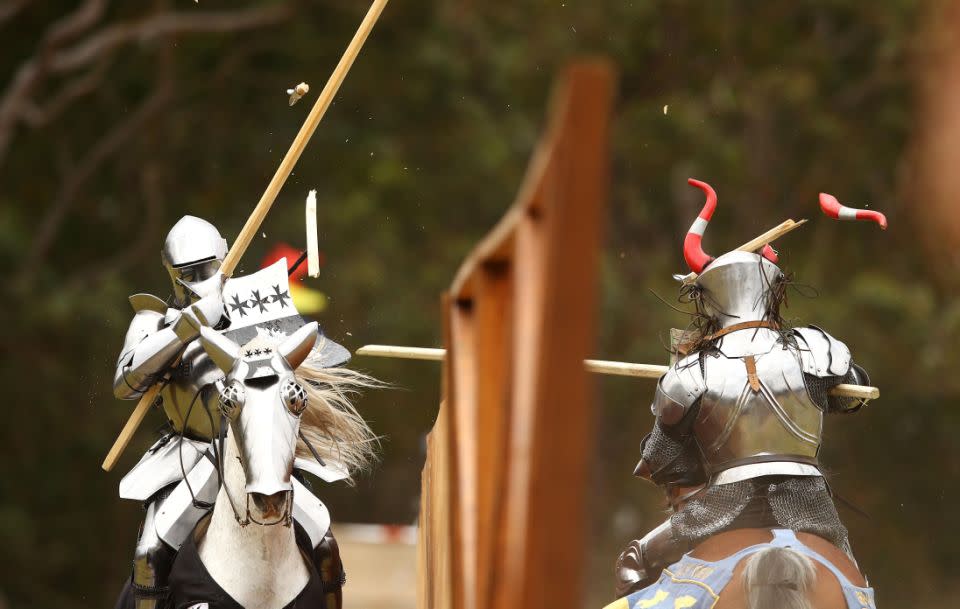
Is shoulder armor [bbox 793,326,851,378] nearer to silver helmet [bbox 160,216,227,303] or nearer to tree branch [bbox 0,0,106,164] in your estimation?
silver helmet [bbox 160,216,227,303]

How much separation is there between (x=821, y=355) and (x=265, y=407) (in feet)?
6.64

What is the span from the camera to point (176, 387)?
22.5 feet

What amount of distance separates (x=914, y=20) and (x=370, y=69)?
628 centimetres

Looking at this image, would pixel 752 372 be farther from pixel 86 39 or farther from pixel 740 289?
pixel 86 39

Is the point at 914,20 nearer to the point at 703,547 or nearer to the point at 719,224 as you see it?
the point at 719,224

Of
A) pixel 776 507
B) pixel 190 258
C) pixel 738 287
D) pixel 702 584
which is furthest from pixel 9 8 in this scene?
pixel 702 584

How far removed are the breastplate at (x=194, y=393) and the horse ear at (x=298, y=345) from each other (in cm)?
66

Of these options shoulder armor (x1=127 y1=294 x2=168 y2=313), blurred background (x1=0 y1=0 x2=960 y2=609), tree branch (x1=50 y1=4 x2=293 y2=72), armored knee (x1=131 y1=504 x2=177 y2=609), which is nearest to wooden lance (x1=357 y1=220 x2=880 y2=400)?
shoulder armor (x1=127 y1=294 x2=168 y2=313)

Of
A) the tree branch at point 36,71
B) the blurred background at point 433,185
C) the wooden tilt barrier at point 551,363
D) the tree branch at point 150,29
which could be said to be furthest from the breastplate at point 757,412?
the tree branch at point 150,29

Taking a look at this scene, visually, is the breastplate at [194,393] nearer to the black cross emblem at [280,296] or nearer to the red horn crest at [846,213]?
the black cross emblem at [280,296]

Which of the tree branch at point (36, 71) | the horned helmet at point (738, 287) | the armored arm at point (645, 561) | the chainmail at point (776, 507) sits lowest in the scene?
the armored arm at point (645, 561)

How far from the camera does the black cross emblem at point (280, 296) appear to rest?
22.2 ft

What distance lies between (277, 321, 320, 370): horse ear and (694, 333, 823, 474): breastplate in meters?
1.40

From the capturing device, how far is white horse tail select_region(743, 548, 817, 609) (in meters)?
5.80
